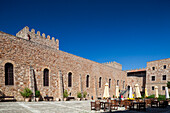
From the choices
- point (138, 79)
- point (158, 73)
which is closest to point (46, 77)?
point (158, 73)

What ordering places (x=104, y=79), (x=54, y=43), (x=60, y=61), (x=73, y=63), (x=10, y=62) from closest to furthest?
(x=10, y=62), (x=60, y=61), (x=73, y=63), (x=104, y=79), (x=54, y=43)

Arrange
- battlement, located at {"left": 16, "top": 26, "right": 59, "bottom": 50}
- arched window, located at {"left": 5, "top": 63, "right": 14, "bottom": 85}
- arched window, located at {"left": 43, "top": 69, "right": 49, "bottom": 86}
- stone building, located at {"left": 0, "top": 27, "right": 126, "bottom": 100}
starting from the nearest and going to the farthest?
arched window, located at {"left": 5, "top": 63, "right": 14, "bottom": 85}
stone building, located at {"left": 0, "top": 27, "right": 126, "bottom": 100}
arched window, located at {"left": 43, "top": 69, "right": 49, "bottom": 86}
battlement, located at {"left": 16, "top": 26, "right": 59, "bottom": 50}

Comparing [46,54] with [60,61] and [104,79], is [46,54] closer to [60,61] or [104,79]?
[60,61]

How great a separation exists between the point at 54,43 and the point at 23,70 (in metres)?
17.7

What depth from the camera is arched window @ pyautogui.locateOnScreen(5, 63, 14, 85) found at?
45.4ft

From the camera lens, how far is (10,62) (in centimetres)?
1415

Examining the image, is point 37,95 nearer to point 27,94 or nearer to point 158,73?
point 27,94

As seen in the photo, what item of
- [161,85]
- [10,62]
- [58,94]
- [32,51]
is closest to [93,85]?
[58,94]

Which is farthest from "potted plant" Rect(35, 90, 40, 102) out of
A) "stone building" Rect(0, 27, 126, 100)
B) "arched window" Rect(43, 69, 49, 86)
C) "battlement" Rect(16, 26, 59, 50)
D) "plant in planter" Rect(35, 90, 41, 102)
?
"battlement" Rect(16, 26, 59, 50)

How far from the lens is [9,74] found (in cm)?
1403

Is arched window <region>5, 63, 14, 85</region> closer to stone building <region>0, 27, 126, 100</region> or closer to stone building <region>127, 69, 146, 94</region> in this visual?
stone building <region>0, 27, 126, 100</region>

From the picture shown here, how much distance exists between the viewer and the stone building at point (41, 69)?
1405 cm

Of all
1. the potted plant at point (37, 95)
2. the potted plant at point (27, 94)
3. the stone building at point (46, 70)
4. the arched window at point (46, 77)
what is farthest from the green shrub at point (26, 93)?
the arched window at point (46, 77)

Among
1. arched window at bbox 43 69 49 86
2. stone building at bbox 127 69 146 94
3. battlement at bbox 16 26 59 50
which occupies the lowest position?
stone building at bbox 127 69 146 94
